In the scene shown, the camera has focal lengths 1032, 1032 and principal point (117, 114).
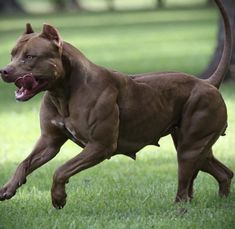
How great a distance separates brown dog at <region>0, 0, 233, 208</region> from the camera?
7.80 meters

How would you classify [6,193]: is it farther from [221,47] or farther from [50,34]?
[221,47]

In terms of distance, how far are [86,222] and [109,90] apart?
1070 millimetres

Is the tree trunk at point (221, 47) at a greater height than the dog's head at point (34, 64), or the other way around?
the dog's head at point (34, 64)

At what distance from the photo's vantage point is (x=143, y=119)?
8.40m

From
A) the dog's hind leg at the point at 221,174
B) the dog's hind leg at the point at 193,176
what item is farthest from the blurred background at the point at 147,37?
the dog's hind leg at the point at 193,176

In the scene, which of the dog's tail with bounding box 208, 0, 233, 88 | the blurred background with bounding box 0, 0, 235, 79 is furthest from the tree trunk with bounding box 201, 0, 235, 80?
the dog's tail with bounding box 208, 0, 233, 88

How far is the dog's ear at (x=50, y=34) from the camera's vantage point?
779 cm

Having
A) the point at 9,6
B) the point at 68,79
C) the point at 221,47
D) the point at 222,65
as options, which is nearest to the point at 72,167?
the point at 68,79

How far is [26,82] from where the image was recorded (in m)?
7.74

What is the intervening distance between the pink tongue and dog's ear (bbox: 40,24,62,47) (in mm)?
335

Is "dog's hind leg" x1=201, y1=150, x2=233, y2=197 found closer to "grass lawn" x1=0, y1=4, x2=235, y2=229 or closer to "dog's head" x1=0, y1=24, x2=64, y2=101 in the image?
"grass lawn" x1=0, y1=4, x2=235, y2=229

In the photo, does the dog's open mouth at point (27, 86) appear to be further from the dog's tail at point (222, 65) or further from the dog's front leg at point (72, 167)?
Result: the dog's tail at point (222, 65)

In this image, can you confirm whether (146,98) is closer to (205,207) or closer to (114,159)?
(205,207)

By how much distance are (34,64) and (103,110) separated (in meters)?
0.65
